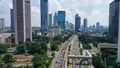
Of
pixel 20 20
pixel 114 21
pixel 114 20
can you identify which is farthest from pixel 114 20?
pixel 20 20

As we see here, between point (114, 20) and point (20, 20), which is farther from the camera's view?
point (114, 20)

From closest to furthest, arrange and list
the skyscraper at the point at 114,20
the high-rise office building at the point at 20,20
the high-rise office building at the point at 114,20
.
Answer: the high-rise office building at the point at 20,20 → the high-rise office building at the point at 114,20 → the skyscraper at the point at 114,20

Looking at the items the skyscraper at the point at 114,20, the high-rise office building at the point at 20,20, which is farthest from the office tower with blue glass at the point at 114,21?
the high-rise office building at the point at 20,20

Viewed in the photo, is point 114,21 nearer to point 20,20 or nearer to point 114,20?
point 114,20

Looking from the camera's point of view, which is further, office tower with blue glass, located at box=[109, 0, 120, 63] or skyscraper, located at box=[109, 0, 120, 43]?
skyscraper, located at box=[109, 0, 120, 43]

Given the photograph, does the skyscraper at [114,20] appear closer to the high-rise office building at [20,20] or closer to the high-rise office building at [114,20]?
the high-rise office building at [114,20]

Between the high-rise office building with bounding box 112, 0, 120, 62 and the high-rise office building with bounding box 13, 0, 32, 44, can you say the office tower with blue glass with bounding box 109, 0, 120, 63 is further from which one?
the high-rise office building with bounding box 13, 0, 32, 44

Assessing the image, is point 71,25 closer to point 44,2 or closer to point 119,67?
point 44,2

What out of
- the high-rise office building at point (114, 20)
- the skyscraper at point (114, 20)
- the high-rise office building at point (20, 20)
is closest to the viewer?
the high-rise office building at point (20, 20)

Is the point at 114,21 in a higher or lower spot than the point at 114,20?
lower

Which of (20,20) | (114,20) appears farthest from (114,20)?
(20,20)

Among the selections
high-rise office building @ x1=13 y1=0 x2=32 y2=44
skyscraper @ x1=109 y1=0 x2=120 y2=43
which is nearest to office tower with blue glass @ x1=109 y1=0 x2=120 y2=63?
skyscraper @ x1=109 y1=0 x2=120 y2=43

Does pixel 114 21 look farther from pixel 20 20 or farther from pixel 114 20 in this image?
pixel 20 20
